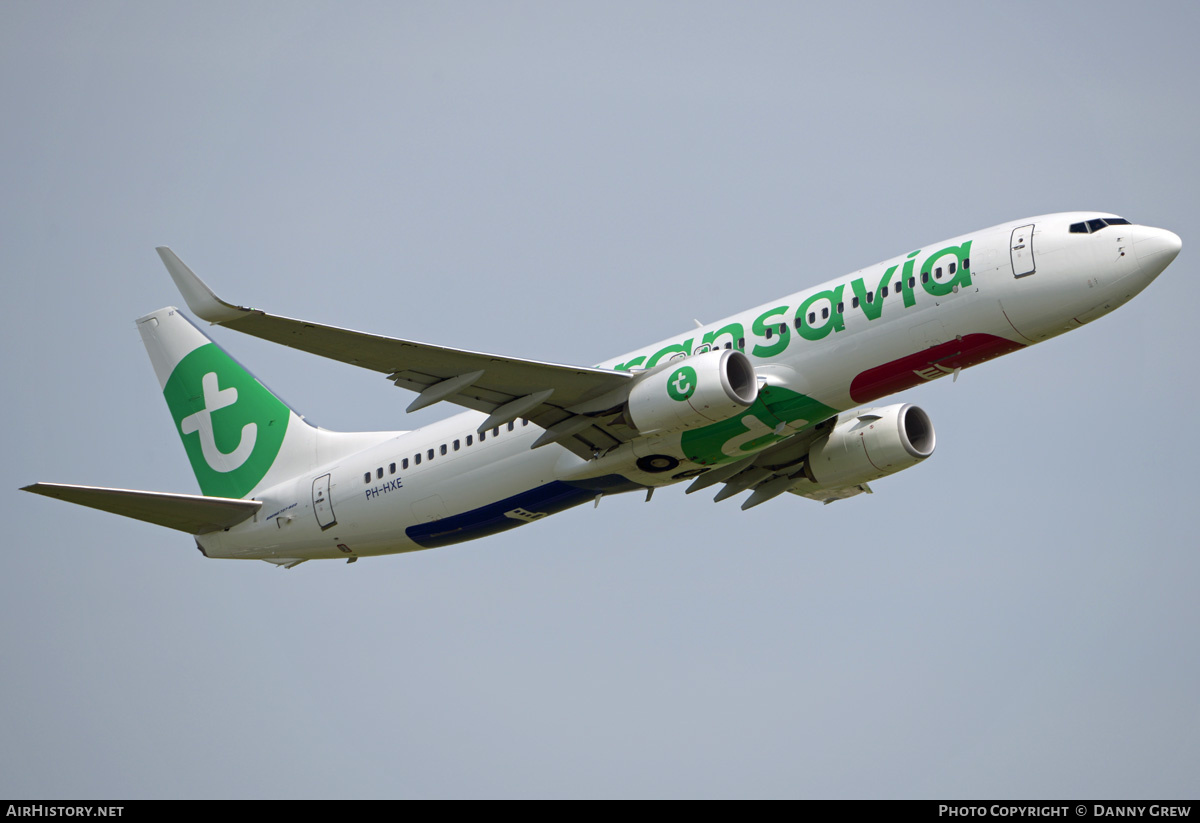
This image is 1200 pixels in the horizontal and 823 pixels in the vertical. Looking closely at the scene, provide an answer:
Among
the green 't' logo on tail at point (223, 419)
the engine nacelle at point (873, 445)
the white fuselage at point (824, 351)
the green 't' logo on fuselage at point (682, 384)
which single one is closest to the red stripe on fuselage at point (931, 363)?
the white fuselage at point (824, 351)

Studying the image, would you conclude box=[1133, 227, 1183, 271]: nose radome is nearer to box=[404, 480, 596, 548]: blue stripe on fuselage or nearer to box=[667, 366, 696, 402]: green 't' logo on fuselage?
box=[667, 366, 696, 402]: green 't' logo on fuselage

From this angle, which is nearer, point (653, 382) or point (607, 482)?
point (653, 382)

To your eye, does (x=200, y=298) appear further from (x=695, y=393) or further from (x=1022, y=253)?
(x=1022, y=253)

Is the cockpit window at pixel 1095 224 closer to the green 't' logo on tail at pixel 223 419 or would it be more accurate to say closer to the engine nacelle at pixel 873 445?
the engine nacelle at pixel 873 445

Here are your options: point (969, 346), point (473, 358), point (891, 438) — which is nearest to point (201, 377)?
point (473, 358)

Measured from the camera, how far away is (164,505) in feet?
112

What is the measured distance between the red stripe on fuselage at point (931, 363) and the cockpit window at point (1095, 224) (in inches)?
110

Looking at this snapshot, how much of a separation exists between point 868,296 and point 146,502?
18.9 metres

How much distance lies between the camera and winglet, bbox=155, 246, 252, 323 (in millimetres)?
25219

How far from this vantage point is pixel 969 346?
29.4 meters

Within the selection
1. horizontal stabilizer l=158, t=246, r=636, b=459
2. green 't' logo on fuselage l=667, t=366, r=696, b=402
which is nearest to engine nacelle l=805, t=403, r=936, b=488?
horizontal stabilizer l=158, t=246, r=636, b=459

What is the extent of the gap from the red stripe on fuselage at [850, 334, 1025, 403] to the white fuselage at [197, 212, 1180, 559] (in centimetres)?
3

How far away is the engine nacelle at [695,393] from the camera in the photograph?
28.6 m
